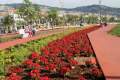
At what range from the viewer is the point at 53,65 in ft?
33.4

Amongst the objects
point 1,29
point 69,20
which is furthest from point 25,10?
point 69,20

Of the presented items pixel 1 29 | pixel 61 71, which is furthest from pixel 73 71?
pixel 1 29

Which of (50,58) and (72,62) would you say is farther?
(50,58)

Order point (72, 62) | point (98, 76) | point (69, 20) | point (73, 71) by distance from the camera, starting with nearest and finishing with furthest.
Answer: point (98, 76)
point (73, 71)
point (72, 62)
point (69, 20)

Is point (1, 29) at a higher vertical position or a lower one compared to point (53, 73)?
lower

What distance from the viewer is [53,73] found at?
1041 centimetres

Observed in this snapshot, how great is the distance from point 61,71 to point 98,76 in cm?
96

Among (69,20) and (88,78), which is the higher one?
(88,78)

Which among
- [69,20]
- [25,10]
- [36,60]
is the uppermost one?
[36,60]

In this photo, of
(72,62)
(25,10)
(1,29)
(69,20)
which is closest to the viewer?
(72,62)

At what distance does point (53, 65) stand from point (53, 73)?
1.04ft

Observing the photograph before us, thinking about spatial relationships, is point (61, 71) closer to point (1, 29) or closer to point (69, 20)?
point (1, 29)

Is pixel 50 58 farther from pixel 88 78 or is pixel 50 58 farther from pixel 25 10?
pixel 25 10

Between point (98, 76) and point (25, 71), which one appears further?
point (25, 71)
